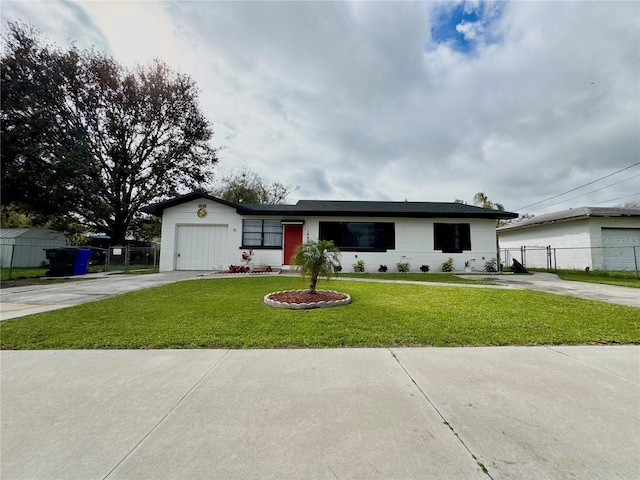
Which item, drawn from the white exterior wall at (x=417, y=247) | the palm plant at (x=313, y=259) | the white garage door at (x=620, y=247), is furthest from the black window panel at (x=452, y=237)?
the palm plant at (x=313, y=259)

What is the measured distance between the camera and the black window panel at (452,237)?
1448cm

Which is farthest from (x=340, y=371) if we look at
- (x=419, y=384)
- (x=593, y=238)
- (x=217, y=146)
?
(x=217, y=146)

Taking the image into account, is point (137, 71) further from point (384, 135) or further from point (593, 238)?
point (593, 238)

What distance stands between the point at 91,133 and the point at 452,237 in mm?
25178

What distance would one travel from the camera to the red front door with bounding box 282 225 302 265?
46.0 ft

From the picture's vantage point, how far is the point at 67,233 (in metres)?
22.1

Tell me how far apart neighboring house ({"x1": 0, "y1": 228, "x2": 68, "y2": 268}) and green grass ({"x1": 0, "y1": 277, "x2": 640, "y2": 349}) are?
691 inches

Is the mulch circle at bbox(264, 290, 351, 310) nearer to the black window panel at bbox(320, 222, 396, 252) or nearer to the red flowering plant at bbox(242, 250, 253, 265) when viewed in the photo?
the red flowering plant at bbox(242, 250, 253, 265)

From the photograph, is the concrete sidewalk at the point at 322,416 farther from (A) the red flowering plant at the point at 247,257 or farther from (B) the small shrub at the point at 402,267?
(B) the small shrub at the point at 402,267

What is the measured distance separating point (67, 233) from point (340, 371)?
28.1 metres

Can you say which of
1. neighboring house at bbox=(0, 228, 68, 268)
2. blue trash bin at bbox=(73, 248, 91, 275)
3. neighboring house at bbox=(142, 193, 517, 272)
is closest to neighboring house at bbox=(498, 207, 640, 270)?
neighboring house at bbox=(142, 193, 517, 272)

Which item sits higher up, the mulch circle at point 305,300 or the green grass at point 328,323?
the mulch circle at point 305,300

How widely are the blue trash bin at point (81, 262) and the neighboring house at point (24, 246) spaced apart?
7.50 metres

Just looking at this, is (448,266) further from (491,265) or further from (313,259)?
(313,259)
